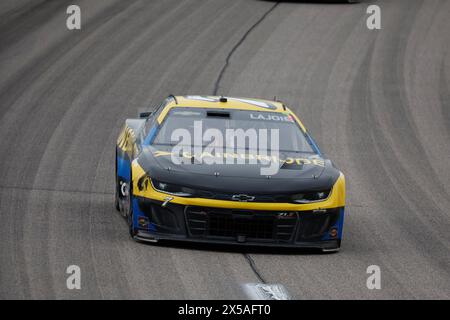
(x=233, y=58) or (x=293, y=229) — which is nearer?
(x=293, y=229)

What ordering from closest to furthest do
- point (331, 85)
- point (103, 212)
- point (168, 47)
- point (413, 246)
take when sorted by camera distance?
point (413, 246)
point (103, 212)
point (331, 85)
point (168, 47)

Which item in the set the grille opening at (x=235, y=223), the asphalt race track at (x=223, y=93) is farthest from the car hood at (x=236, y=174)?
the asphalt race track at (x=223, y=93)

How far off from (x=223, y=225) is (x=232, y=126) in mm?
1683

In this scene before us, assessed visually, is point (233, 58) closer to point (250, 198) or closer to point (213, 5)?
point (213, 5)

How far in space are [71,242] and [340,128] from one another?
8.30m

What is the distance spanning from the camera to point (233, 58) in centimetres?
2144

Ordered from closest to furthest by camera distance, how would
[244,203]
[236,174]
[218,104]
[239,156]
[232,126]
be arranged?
[244,203], [236,174], [239,156], [232,126], [218,104]

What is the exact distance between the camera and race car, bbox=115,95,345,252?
1000 cm

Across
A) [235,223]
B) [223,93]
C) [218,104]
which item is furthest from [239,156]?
[223,93]

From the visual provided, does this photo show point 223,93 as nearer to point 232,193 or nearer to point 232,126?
point 232,126

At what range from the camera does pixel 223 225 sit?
10.0m

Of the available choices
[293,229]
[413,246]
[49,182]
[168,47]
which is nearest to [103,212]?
[49,182]

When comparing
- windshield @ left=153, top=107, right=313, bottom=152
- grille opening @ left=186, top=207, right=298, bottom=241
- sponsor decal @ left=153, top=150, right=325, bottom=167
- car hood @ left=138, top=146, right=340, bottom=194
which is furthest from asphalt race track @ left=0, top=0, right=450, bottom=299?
windshield @ left=153, top=107, right=313, bottom=152
